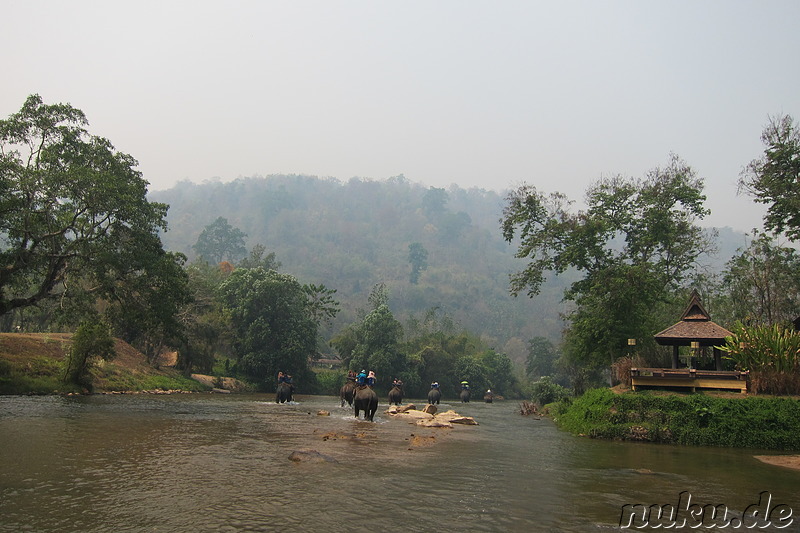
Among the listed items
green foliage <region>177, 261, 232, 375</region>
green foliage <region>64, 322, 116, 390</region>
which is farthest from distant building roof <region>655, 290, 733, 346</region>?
green foliage <region>177, 261, 232, 375</region>

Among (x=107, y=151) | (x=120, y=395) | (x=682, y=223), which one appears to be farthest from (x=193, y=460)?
(x=682, y=223)

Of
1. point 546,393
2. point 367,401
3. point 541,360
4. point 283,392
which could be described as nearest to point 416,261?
point 541,360

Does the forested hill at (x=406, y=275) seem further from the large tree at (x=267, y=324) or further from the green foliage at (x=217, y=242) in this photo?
the large tree at (x=267, y=324)

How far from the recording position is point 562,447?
19.3 metres

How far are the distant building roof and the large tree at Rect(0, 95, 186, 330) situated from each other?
25253mm

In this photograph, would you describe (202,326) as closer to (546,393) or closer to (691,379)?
(546,393)

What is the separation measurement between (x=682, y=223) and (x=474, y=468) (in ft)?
107

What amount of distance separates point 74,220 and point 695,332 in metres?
30.5

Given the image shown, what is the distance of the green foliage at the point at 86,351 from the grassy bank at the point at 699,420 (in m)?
26.3

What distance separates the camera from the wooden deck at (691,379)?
940 inches

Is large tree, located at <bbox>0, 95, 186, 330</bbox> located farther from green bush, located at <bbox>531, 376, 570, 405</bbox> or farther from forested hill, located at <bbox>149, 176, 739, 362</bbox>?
forested hill, located at <bbox>149, 176, 739, 362</bbox>

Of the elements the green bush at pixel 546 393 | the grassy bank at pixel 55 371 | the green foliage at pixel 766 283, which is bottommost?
the green bush at pixel 546 393

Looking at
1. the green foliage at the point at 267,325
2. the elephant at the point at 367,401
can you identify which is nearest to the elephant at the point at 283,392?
the elephant at the point at 367,401

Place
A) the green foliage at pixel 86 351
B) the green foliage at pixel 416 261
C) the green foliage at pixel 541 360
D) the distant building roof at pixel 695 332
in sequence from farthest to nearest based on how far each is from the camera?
the green foliage at pixel 416 261
the green foliage at pixel 541 360
the green foliage at pixel 86 351
the distant building roof at pixel 695 332
